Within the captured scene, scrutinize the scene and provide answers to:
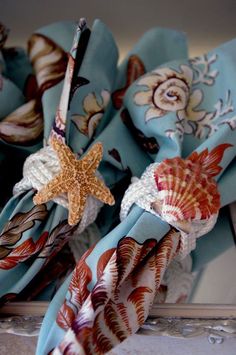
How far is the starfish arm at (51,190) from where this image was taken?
1.23 feet

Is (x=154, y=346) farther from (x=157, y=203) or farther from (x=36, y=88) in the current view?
(x=36, y=88)

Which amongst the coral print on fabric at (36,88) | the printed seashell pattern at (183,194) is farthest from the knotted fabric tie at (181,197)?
the coral print on fabric at (36,88)

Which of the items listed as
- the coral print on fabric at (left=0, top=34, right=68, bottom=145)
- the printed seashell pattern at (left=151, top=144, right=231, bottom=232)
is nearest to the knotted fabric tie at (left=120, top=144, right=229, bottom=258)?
the printed seashell pattern at (left=151, top=144, right=231, bottom=232)

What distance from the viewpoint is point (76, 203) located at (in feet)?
1.25

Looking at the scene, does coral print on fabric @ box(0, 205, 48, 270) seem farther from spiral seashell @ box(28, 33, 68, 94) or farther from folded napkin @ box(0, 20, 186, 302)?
spiral seashell @ box(28, 33, 68, 94)

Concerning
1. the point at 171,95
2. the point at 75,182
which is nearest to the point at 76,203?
the point at 75,182

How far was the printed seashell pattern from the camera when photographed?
1.17 ft

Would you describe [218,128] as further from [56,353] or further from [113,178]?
[56,353]

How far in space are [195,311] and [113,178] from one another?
13cm

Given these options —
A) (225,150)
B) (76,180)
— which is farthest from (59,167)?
(225,150)

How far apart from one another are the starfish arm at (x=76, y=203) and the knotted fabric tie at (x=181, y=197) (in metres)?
0.03

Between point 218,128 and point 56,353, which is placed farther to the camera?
point 218,128

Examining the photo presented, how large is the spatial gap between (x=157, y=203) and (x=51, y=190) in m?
0.07

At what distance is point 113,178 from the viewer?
17.3 inches
